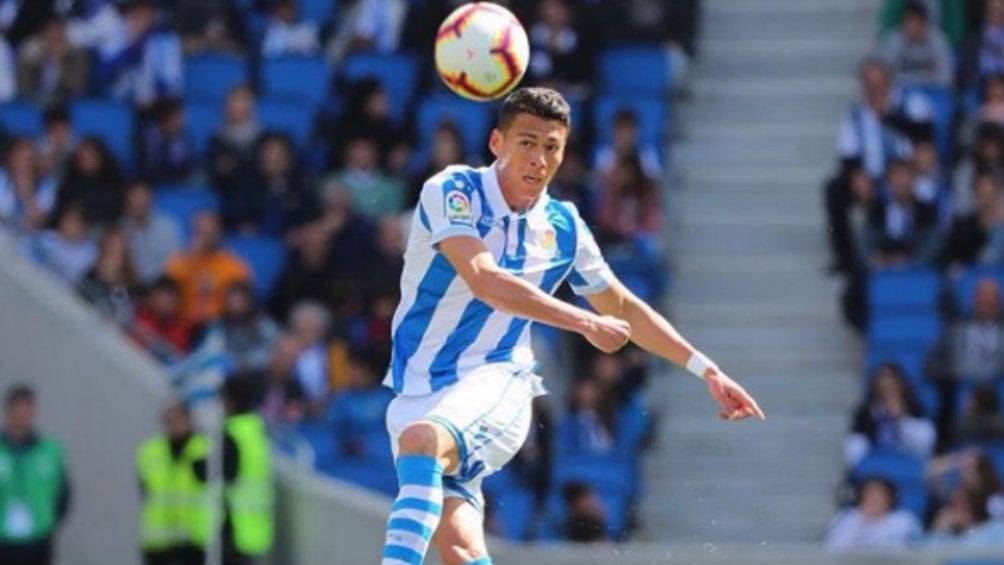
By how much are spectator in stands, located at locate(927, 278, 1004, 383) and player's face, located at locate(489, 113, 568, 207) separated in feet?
26.5

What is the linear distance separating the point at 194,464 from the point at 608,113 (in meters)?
4.39

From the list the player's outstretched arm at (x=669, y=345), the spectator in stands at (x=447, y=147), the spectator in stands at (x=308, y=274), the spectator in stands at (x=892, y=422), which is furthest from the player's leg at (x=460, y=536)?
the spectator in stands at (x=308, y=274)

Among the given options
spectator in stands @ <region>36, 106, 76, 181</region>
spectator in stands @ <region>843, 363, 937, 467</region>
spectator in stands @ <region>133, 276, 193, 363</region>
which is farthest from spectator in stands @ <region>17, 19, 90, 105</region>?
spectator in stands @ <region>843, 363, 937, 467</region>

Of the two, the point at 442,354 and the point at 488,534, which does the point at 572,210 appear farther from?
the point at 488,534

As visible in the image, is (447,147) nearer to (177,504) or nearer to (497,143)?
(177,504)

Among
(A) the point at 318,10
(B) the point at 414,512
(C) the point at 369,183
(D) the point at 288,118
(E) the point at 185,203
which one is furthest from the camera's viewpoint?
(A) the point at 318,10

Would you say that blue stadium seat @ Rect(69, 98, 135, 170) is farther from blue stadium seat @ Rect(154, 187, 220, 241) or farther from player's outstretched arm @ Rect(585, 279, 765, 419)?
player's outstretched arm @ Rect(585, 279, 765, 419)

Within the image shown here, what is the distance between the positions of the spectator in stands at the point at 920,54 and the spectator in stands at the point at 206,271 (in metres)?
5.02

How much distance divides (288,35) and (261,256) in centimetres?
229

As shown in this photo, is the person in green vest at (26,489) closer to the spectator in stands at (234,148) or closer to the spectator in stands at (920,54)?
the spectator in stands at (234,148)

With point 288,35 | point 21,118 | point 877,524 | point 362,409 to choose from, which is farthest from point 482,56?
point 21,118

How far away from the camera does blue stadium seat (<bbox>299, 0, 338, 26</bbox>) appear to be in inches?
897

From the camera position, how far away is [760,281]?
2084cm

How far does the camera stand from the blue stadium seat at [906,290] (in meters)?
19.0
